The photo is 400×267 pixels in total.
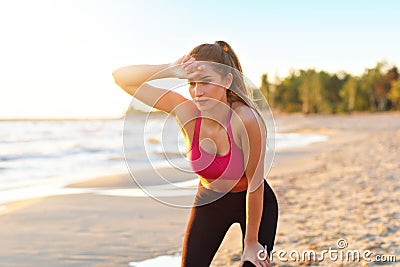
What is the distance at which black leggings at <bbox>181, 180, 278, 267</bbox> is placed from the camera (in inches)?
98.7

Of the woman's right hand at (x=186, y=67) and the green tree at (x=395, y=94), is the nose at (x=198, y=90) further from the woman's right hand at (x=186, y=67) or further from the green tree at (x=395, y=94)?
the green tree at (x=395, y=94)

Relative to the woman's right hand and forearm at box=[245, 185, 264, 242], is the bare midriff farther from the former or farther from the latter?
the woman's right hand

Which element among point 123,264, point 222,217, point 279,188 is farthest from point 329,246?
point 279,188

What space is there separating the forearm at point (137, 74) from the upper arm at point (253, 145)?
1.54ft

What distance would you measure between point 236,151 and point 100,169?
10266 mm

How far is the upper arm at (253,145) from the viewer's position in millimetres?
2156

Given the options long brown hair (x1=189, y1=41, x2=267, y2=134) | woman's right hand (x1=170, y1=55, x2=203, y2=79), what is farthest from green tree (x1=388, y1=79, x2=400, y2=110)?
woman's right hand (x1=170, y1=55, x2=203, y2=79)

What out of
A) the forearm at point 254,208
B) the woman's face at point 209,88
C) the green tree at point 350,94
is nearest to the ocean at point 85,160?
the woman's face at point 209,88

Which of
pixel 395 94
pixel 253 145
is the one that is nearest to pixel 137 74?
pixel 253 145

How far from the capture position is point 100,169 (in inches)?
477

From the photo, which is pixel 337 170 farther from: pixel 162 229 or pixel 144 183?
pixel 144 183

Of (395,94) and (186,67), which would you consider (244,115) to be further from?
(395,94)

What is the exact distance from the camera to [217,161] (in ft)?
7.55

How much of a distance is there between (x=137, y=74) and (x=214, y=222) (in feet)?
2.91
